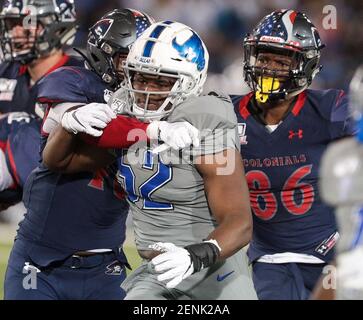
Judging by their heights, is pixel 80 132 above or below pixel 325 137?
above

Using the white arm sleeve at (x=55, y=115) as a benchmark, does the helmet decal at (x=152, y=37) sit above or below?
above

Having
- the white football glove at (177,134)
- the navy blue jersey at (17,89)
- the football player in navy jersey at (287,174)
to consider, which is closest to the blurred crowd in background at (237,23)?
the navy blue jersey at (17,89)

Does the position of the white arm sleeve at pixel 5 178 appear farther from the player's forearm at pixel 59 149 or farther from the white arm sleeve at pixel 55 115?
the player's forearm at pixel 59 149

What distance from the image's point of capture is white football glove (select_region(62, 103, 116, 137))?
3.60m

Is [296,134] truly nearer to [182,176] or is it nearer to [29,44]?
[182,176]

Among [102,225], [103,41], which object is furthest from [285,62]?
[102,225]

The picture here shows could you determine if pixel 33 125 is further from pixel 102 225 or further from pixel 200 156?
pixel 200 156

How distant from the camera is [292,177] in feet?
15.0

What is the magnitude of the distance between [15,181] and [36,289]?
4.13 feet

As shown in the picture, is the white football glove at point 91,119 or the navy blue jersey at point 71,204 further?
the navy blue jersey at point 71,204

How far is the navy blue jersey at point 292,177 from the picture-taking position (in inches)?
180

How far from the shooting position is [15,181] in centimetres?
530

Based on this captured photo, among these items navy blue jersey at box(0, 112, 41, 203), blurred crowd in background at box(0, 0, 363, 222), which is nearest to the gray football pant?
navy blue jersey at box(0, 112, 41, 203)

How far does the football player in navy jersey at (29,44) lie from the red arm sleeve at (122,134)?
2020 mm
